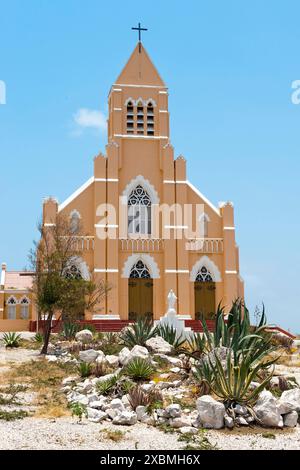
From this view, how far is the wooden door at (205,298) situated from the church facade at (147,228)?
0.06 m

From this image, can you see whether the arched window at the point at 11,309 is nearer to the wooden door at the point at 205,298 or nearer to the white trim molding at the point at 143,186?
the white trim molding at the point at 143,186

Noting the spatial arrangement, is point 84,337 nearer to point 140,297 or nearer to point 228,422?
point 140,297

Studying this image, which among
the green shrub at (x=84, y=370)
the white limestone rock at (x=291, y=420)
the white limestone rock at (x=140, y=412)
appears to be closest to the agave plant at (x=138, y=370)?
the green shrub at (x=84, y=370)

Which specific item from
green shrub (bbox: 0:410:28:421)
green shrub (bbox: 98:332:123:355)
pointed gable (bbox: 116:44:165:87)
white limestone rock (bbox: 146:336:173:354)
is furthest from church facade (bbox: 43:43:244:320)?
green shrub (bbox: 0:410:28:421)

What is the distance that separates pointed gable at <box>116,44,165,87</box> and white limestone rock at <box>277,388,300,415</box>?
1181 inches

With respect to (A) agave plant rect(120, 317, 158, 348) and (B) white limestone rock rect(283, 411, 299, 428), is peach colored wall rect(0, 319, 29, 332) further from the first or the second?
(B) white limestone rock rect(283, 411, 299, 428)

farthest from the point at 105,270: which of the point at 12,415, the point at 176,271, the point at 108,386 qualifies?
the point at 12,415

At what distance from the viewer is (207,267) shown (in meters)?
38.5

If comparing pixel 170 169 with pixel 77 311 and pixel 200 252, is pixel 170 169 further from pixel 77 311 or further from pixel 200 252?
pixel 77 311

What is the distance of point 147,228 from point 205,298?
5340 mm
